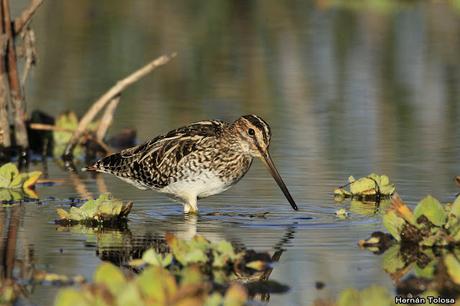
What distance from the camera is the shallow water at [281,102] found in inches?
372

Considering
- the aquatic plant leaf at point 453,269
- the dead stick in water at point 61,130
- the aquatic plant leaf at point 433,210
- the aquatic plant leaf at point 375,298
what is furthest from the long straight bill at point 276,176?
the aquatic plant leaf at point 375,298

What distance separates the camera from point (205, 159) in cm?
1082

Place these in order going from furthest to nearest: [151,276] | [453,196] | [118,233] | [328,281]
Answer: [453,196]
[118,233]
[328,281]
[151,276]

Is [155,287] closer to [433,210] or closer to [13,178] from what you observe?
[433,210]

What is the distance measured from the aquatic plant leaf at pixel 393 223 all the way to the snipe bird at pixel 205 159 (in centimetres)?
167

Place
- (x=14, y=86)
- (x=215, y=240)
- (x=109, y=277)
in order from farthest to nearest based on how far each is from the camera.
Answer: (x=14, y=86) → (x=215, y=240) → (x=109, y=277)

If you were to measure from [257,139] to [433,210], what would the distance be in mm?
2334

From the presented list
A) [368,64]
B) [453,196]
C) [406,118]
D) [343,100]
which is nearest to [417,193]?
[453,196]

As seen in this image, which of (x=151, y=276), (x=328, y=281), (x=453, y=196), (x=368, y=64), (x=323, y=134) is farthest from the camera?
(x=368, y=64)

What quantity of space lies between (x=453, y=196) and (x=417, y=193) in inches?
13.5

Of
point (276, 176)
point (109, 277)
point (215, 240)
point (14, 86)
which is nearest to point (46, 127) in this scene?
point (14, 86)

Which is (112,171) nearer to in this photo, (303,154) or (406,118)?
(303,154)

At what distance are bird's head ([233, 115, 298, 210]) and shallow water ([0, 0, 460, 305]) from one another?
0.95 ft

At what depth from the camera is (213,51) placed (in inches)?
829
